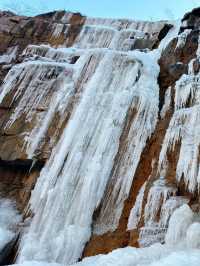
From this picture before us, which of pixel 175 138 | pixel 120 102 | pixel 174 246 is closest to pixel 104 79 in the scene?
pixel 120 102

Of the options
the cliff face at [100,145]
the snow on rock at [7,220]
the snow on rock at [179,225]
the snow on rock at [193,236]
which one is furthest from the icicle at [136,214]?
the snow on rock at [7,220]

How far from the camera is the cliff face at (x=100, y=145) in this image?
11.0m

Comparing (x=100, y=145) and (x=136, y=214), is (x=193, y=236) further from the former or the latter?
(x=100, y=145)

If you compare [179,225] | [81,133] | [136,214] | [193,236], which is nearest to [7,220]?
[81,133]

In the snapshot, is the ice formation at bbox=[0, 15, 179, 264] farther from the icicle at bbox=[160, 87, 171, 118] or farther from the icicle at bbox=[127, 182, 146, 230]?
the icicle at bbox=[160, 87, 171, 118]

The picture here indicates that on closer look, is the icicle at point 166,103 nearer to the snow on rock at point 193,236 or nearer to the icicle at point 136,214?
the icicle at point 136,214

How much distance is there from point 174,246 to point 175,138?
3.83 m

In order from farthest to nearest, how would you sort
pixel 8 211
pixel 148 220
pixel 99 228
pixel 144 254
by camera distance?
pixel 8 211 < pixel 99 228 < pixel 148 220 < pixel 144 254

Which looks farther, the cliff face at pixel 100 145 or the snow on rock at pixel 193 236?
the cliff face at pixel 100 145

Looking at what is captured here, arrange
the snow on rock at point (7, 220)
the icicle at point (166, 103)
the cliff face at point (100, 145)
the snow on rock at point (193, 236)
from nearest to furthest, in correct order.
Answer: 1. the snow on rock at point (193, 236)
2. the cliff face at point (100, 145)
3. the snow on rock at point (7, 220)
4. the icicle at point (166, 103)

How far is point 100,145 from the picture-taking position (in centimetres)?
1314

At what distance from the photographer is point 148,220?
10.3 metres

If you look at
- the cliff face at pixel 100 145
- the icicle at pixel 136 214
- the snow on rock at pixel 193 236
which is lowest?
the snow on rock at pixel 193 236

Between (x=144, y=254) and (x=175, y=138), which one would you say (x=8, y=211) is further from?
(x=144, y=254)
